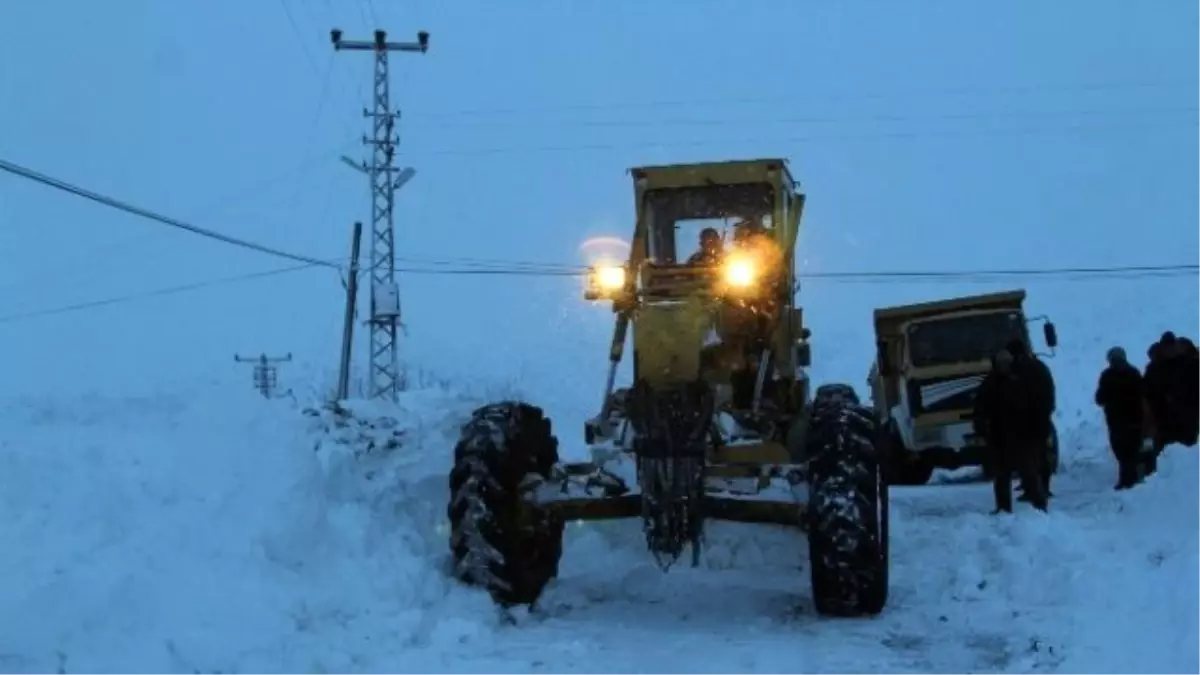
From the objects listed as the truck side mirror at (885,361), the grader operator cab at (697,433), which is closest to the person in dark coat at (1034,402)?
the grader operator cab at (697,433)

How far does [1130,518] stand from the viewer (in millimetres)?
10289

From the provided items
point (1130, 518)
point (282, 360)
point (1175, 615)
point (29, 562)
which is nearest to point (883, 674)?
point (1175, 615)

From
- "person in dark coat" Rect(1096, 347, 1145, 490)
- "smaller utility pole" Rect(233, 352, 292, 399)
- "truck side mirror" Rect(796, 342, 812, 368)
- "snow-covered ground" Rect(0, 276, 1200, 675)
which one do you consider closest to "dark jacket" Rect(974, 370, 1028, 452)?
"snow-covered ground" Rect(0, 276, 1200, 675)

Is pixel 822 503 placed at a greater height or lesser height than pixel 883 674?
greater

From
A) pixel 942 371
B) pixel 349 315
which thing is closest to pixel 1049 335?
pixel 942 371

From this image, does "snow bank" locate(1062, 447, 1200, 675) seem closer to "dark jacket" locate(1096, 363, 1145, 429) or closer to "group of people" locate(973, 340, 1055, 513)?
"group of people" locate(973, 340, 1055, 513)

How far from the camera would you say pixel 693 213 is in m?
10.4

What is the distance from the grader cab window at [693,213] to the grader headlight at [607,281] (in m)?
0.71

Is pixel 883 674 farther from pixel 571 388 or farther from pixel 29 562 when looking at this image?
pixel 571 388

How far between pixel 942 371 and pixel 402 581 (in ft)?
39.3

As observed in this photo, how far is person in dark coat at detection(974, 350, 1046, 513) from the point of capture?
1295 cm

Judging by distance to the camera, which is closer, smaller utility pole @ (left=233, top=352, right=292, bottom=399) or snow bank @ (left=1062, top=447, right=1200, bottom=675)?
snow bank @ (left=1062, top=447, right=1200, bottom=675)

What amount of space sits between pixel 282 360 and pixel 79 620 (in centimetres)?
3314

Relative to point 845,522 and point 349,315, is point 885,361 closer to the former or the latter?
point 845,522
